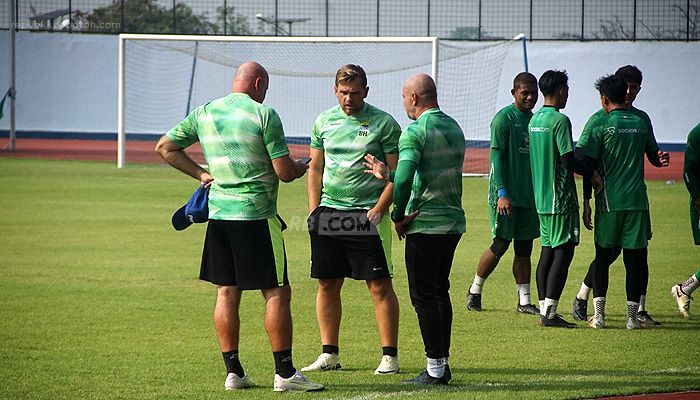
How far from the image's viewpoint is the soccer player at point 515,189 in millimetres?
10266

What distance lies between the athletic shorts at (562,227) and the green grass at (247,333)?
2.49ft

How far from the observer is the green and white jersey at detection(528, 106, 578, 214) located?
9562 mm

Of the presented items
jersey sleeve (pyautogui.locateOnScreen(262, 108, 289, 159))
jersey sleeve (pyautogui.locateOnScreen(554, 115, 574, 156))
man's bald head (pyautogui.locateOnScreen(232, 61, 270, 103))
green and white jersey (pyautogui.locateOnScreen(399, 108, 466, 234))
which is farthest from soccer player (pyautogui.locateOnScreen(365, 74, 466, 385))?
jersey sleeve (pyautogui.locateOnScreen(554, 115, 574, 156))

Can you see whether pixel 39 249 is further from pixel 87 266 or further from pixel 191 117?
pixel 191 117

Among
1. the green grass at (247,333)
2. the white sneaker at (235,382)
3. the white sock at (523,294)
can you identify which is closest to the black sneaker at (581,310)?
the green grass at (247,333)

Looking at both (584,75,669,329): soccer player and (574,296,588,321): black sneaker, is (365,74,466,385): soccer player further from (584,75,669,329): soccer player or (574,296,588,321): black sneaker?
(574,296,588,321): black sneaker

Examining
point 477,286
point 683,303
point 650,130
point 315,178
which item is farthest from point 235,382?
point 683,303

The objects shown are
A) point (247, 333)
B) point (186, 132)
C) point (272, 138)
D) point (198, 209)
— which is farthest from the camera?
point (247, 333)

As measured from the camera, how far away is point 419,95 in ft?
24.2

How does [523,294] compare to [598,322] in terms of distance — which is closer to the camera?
[598,322]

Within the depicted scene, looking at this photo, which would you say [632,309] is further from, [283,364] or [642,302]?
[283,364]

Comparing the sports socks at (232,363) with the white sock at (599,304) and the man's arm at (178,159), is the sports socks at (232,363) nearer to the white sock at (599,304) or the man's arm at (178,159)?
the man's arm at (178,159)

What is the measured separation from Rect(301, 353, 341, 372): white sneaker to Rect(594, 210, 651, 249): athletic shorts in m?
2.84

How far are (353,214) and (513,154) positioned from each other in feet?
10.00
